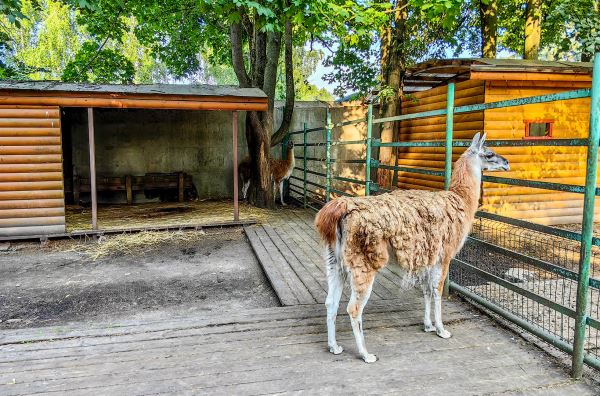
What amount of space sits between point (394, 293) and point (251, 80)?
6.87m

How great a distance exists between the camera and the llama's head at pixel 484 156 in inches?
141

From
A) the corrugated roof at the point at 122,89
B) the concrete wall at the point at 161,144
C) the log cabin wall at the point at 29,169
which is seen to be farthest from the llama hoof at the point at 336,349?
the concrete wall at the point at 161,144

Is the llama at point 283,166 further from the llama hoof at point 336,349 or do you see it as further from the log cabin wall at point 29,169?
the llama hoof at point 336,349

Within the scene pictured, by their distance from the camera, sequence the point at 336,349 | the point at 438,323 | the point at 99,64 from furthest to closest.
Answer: the point at 99,64
the point at 438,323
the point at 336,349

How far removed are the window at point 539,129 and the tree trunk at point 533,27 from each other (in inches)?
109

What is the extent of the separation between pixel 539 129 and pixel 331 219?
22.0 ft

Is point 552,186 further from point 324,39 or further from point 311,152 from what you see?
point 311,152

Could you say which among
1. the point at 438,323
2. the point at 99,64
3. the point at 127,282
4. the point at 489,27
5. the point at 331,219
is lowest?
the point at 127,282

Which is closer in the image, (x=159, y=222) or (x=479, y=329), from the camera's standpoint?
(x=479, y=329)

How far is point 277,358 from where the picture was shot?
Answer: 9.38 ft

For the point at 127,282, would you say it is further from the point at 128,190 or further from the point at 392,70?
the point at 392,70

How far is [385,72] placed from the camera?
913cm

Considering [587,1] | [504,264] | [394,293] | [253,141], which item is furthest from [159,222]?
[587,1]

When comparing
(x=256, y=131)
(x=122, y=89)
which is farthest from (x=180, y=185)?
(x=122, y=89)
